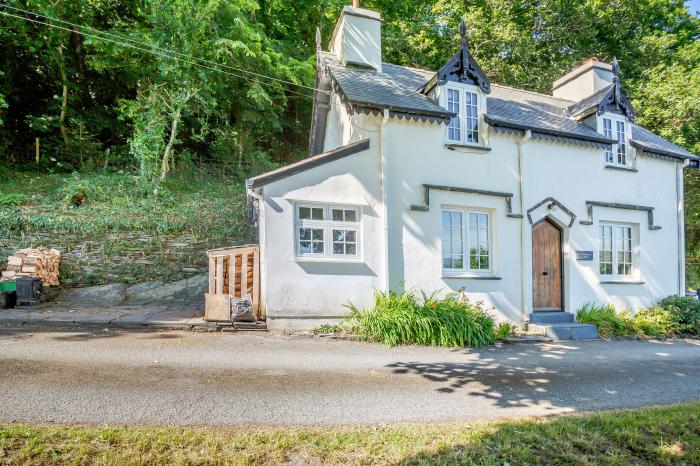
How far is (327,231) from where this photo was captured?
29.4 ft

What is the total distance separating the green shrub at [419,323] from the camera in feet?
27.0

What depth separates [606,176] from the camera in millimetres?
11805

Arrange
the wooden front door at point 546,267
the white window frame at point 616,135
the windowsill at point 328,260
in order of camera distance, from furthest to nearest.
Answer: the white window frame at point 616,135
the wooden front door at point 546,267
the windowsill at point 328,260

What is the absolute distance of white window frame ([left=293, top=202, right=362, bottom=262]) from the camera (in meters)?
8.76

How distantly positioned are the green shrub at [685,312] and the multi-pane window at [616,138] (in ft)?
14.5

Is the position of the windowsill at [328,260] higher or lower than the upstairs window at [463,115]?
lower

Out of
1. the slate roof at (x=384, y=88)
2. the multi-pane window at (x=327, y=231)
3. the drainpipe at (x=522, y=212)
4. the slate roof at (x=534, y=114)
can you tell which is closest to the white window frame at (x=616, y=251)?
the slate roof at (x=534, y=114)

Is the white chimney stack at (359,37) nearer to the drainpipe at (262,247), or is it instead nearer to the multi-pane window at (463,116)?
the multi-pane window at (463,116)

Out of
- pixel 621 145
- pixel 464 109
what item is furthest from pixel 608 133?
pixel 464 109

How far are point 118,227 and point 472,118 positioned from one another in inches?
432

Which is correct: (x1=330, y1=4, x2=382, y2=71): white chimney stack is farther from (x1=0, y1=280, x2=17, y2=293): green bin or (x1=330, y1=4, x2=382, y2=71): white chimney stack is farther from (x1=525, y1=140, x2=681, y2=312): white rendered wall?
(x1=0, y1=280, x2=17, y2=293): green bin

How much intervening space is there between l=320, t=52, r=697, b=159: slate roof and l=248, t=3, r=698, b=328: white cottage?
6cm

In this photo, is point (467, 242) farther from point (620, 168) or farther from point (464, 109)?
point (620, 168)

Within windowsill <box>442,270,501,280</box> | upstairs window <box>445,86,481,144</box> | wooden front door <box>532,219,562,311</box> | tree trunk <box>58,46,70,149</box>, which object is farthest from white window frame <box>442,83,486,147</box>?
tree trunk <box>58,46,70,149</box>
